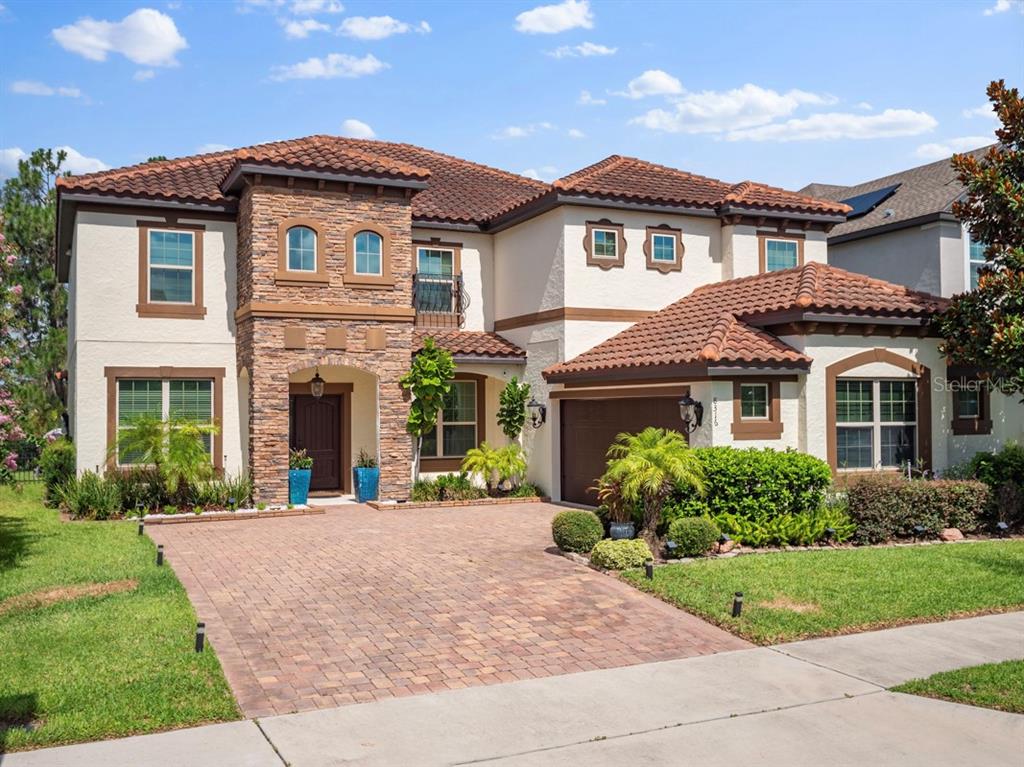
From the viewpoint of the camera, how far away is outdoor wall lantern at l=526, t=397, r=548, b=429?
20.6 m

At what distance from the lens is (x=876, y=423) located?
16.6 meters

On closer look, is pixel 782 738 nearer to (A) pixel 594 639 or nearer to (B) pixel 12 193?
(A) pixel 594 639

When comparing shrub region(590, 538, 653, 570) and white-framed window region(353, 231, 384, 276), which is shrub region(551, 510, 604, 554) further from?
white-framed window region(353, 231, 384, 276)

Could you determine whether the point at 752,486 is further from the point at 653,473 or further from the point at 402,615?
the point at 402,615

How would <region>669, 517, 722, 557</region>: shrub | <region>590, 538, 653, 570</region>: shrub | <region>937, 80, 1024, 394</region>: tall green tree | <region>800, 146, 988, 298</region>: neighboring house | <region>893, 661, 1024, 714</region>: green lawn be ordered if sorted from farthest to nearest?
1. <region>800, 146, 988, 298</region>: neighboring house
2. <region>937, 80, 1024, 394</region>: tall green tree
3. <region>669, 517, 722, 557</region>: shrub
4. <region>590, 538, 653, 570</region>: shrub
5. <region>893, 661, 1024, 714</region>: green lawn

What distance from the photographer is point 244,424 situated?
19.8 m

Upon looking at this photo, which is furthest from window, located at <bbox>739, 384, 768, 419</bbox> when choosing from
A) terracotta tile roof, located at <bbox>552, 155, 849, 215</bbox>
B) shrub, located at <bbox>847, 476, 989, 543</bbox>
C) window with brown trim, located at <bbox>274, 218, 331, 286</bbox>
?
window with brown trim, located at <bbox>274, 218, 331, 286</bbox>

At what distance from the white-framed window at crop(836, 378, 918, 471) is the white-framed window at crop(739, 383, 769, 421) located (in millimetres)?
1402

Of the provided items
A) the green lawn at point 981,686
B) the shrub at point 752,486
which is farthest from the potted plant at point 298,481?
the green lawn at point 981,686

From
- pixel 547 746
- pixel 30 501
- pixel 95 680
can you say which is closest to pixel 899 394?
pixel 547 746

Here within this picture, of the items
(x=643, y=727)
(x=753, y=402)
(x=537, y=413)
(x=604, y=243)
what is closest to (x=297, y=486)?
(x=537, y=413)

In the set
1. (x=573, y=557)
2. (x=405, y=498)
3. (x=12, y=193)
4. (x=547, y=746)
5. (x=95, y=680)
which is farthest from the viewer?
(x=12, y=193)

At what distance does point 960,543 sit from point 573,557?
6370 mm

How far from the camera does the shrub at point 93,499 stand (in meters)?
17.2
